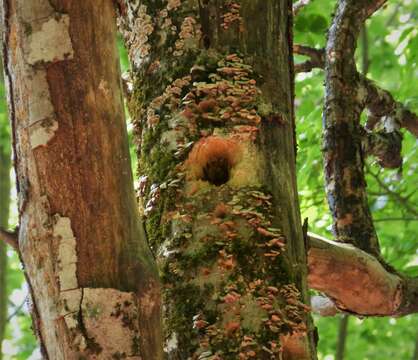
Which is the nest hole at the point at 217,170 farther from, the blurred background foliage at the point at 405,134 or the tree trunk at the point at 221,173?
the blurred background foliage at the point at 405,134

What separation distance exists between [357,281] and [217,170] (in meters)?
0.85

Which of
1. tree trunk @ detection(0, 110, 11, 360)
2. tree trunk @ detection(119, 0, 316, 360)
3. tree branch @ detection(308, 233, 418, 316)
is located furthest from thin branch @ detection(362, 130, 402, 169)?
tree trunk @ detection(0, 110, 11, 360)

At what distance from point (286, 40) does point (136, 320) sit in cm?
120

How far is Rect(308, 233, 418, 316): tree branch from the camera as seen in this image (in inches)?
97.5

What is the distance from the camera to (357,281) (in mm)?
2611

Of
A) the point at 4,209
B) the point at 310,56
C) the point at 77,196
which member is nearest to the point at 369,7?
the point at 310,56

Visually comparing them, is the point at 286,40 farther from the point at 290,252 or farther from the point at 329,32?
the point at 329,32

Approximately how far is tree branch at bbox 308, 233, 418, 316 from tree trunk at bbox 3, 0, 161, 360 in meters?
1.07

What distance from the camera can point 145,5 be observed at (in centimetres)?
234

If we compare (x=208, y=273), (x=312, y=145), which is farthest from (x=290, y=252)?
Result: (x=312, y=145)

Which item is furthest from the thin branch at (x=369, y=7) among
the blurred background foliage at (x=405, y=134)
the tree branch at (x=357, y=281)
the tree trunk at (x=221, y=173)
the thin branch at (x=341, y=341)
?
the thin branch at (x=341, y=341)

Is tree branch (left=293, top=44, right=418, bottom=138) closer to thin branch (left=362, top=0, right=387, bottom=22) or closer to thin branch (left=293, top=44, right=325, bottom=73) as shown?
thin branch (left=293, top=44, right=325, bottom=73)

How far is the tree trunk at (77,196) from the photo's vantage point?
4.47ft

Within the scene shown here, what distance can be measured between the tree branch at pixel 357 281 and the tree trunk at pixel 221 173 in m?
0.46
